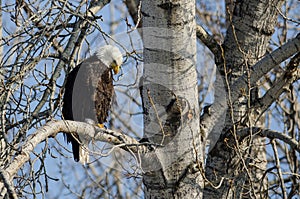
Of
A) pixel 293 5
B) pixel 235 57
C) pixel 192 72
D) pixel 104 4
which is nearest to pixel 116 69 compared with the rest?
pixel 104 4

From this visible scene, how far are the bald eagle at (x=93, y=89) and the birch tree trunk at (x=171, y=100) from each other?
1.27 metres

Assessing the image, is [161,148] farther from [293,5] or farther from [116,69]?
[293,5]

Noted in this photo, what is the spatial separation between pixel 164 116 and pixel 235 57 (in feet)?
3.16

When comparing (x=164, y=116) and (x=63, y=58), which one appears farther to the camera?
(x=63, y=58)

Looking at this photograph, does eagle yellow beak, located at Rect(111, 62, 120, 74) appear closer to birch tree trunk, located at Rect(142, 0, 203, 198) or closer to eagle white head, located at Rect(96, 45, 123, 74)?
eagle white head, located at Rect(96, 45, 123, 74)

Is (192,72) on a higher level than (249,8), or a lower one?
lower

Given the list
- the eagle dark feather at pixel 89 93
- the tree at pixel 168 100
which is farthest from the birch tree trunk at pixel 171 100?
the eagle dark feather at pixel 89 93

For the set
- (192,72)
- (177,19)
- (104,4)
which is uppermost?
(104,4)

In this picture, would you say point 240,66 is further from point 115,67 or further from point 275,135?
point 115,67

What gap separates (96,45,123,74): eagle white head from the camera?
4.33m

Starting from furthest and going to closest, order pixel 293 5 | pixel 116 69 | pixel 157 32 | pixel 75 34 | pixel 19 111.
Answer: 1. pixel 293 5
2. pixel 116 69
3. pixel 75 34
4. pixel 19 111
5. pixel 157 32

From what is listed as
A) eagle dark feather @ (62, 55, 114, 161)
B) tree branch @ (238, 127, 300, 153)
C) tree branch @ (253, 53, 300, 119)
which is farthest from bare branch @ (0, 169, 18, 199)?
eagle dark feather @ (62, 55, 114, 161)

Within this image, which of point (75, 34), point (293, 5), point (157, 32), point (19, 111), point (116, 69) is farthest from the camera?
point (293, 5)

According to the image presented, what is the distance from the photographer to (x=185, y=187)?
304 cm
